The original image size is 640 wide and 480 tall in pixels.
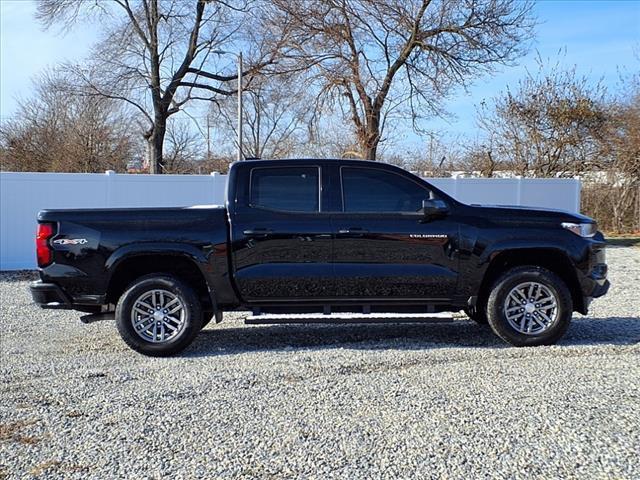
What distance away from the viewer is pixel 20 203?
12.2m

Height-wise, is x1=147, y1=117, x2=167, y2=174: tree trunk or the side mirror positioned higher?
x1=147, y1=117, x2=167, y2=174: tree trunk

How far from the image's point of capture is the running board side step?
5.93m

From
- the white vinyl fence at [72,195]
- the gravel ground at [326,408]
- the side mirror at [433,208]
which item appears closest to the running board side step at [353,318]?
the gravel ground at [326,408]

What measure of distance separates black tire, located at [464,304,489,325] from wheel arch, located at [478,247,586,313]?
14 centimetres

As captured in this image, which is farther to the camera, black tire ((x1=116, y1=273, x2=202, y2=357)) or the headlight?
the headlight

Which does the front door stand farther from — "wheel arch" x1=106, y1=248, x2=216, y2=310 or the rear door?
"wheel arch" x1=106, y1=248, x2=216, y2=310

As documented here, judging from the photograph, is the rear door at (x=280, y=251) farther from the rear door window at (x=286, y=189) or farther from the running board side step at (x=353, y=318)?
the running board side step at (x=353, y=318)

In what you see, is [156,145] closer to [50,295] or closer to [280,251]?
[50,295]

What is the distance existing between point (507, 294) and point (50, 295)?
451 cm

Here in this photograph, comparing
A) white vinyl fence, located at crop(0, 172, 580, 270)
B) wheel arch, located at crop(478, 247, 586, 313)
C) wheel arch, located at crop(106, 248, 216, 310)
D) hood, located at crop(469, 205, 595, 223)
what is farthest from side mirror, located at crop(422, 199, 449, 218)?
white vinyl fence, located at crop(0, 172, 580, 270)

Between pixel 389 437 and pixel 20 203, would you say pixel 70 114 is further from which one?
pixel 389 437

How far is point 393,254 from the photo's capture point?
5918 millimetres

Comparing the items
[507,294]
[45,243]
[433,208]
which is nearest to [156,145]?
[45,243]

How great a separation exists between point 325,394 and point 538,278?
105 inches
